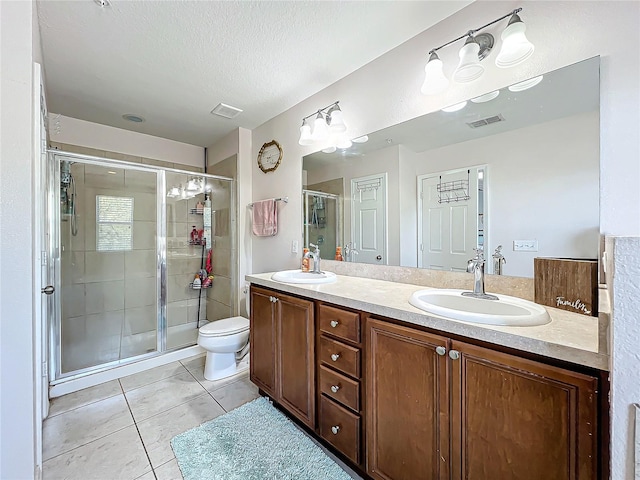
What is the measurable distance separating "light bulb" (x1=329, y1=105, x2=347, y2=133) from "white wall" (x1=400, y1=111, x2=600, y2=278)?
824mm

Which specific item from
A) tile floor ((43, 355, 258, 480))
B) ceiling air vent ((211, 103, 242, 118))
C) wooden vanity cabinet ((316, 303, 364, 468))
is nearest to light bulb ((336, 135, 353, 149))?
ceiling air vent ((211, 103, 242, 118))

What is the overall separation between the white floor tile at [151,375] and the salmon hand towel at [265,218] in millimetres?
1401

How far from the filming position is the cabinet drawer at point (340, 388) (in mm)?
1263

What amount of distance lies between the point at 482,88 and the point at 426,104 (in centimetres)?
29

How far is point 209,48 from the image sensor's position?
67.4 inches

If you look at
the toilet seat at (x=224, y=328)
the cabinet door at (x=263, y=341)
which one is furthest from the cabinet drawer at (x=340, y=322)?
the toilet seat at (x=224, y=328)

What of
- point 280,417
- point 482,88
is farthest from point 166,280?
point 482,88

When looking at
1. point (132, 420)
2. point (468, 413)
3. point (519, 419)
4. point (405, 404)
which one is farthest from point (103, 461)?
point (519, 419)

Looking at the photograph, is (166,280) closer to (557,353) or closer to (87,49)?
(87,49)

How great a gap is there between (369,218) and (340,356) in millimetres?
974

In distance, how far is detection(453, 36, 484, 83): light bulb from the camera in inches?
50.7

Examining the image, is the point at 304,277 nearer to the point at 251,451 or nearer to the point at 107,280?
the point at 251,451

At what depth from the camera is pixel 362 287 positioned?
1.57 m

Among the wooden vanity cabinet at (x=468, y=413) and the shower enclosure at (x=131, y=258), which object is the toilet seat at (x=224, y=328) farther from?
the wooden vanity cabinet at (x=468, y=413)
